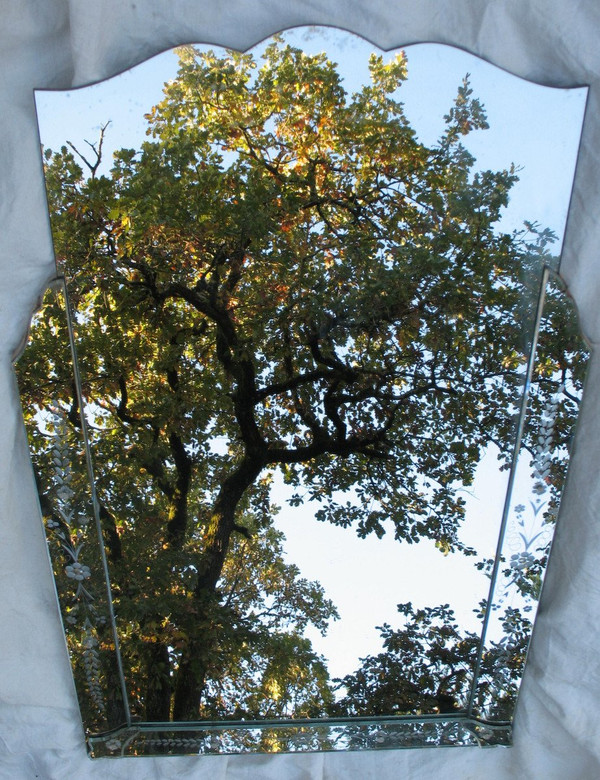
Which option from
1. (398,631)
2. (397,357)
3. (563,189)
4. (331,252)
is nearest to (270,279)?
(331,252)

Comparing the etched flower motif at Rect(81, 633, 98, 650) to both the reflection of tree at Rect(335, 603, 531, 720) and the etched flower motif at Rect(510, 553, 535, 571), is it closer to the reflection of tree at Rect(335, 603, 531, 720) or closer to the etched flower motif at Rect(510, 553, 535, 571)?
the reflection of tree at Rect(335, 603, 531, 720)

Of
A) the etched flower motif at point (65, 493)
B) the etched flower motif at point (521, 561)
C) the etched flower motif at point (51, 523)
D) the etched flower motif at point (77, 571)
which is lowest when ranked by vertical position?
the etched flower motif at point (521, 561)

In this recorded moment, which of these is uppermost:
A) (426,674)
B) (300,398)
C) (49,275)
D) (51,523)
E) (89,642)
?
(49,275)

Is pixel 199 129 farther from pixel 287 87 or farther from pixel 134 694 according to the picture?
pixel 134 694

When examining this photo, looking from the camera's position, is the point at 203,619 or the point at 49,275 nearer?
the point at 49,275

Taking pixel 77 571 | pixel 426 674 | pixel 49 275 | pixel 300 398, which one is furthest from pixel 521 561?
pixel 49 275

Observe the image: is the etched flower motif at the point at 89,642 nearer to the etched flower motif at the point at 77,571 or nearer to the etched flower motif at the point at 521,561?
the etched flower motif at the point at 77,571

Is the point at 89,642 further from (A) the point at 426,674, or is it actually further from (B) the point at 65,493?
(A) the point at 426,674

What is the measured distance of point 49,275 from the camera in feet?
3.30

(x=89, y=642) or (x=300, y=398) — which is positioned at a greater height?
(x=300, y=398)

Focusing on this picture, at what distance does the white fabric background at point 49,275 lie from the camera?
927 millimetres

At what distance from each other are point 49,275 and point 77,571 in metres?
0.40

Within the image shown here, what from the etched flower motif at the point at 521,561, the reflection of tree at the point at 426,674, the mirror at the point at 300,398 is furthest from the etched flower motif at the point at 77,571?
the etched flower motif at the point at 521,561

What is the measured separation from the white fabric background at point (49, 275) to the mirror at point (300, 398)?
3 centimetres
